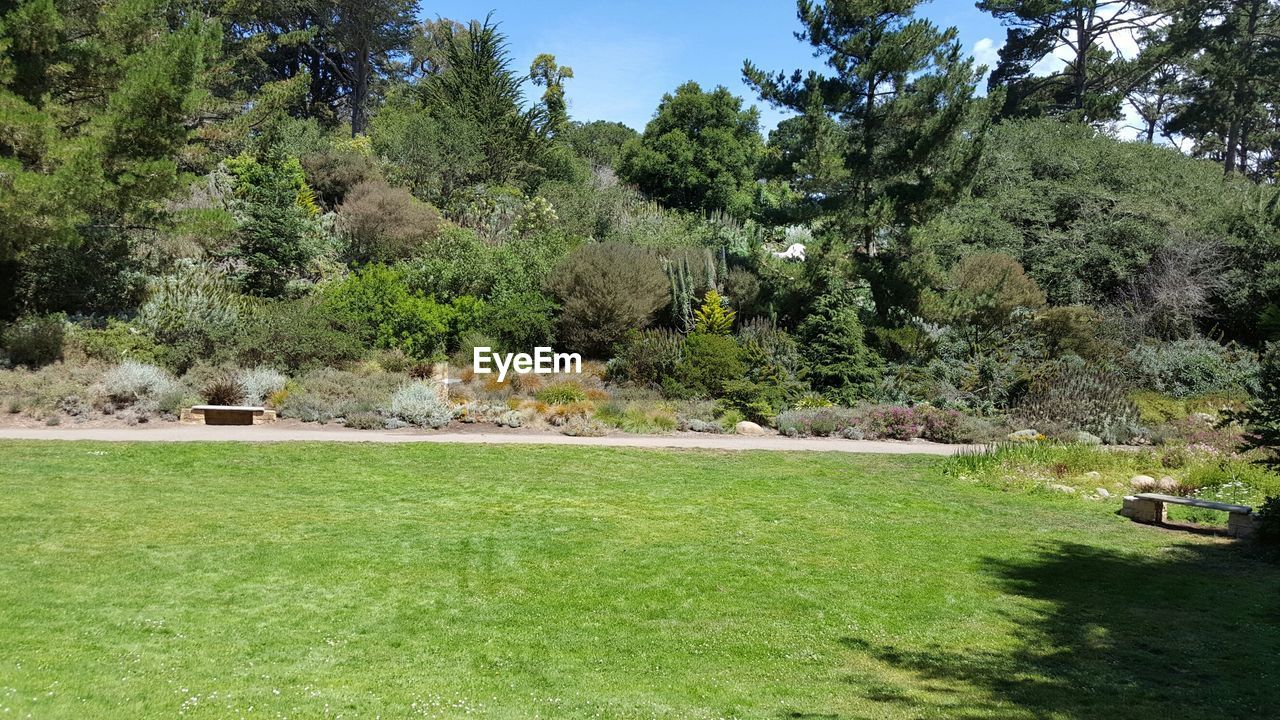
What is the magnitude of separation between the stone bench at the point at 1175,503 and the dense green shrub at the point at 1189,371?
8.49 m

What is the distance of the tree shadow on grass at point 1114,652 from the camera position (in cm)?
455

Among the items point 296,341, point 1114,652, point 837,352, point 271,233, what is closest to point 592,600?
point 1114,652

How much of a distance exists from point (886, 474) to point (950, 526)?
8.15 ft

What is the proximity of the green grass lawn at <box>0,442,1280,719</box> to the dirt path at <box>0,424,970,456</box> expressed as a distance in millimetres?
1638

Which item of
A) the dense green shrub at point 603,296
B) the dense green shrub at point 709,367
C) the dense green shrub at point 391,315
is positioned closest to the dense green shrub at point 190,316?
the dense green shrub at point 391,315

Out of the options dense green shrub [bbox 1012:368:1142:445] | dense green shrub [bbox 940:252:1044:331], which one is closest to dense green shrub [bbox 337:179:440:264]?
dense green shrub [bbox 940:252:1044:331]

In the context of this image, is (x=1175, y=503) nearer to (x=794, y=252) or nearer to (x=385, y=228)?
(x=794, y=252)

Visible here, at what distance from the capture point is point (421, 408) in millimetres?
13430

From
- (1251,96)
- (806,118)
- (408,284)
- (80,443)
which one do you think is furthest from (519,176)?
(1251,96)

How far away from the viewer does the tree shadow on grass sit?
455 cm

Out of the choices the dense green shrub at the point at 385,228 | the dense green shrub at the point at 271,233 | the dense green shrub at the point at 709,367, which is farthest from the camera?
the dense green shrub at the point at 385,228
